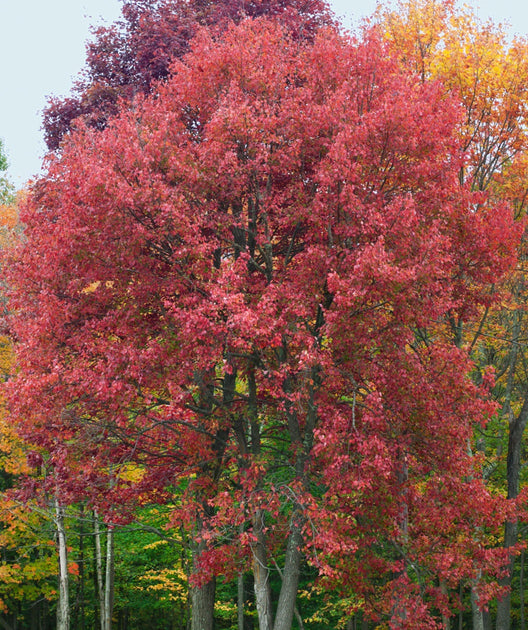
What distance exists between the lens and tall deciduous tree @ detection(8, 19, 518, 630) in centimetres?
980

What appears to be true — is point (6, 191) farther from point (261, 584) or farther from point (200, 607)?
point (261, 584)

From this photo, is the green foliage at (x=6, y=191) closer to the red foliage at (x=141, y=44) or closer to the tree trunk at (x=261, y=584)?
the red foliage at (x=141, y=44)

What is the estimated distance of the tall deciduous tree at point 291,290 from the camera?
32.2 ft

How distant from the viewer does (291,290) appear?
10.5 metres

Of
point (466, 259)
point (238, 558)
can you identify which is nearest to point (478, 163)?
point (466, 259)

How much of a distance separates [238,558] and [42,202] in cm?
784

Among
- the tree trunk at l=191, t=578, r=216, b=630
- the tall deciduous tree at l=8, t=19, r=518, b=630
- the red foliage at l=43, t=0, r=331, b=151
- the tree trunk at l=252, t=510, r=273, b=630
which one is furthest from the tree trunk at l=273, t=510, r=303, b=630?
the red foliage at l=43, t=0, r=331, b=151

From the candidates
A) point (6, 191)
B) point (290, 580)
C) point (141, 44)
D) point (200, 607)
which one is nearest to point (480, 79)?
point (141, 44)

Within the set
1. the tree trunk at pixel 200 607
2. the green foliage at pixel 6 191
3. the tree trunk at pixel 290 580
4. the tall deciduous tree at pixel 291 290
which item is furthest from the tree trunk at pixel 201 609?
the green foliage at pixel 6 191

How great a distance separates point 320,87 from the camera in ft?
36.3

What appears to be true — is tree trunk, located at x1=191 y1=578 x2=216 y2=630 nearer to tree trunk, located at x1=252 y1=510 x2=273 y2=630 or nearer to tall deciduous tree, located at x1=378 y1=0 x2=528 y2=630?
tree trunk, located at x1=252 y1=510 x2=273 y2=630

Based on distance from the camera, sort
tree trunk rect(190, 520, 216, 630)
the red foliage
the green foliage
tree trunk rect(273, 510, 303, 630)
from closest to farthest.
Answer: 1. tree trunk rect(273, 510, 303, 630)
2. tree trunk rect(190, 520, 216, 630)
3. the red foliage
4. the green foliage

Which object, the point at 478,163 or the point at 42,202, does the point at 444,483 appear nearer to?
the point at 478,163

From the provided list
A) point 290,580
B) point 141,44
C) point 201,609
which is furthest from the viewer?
point 141,44
